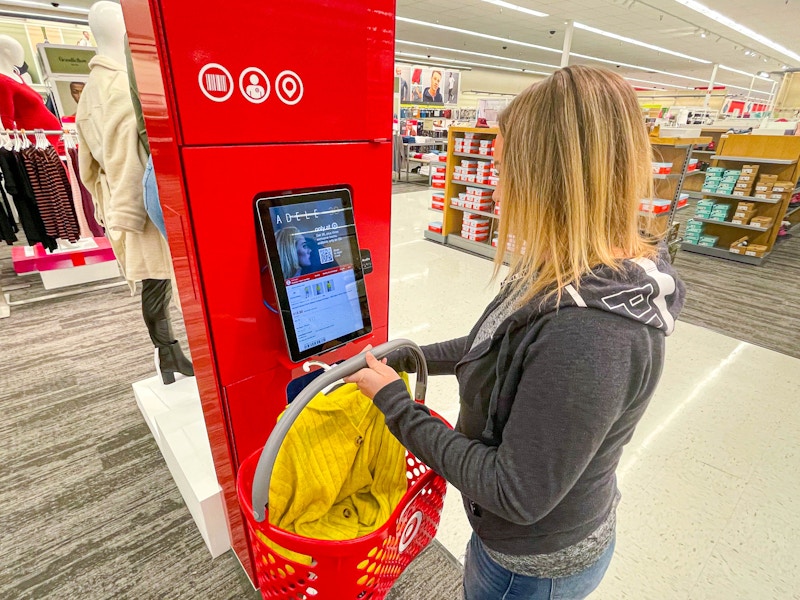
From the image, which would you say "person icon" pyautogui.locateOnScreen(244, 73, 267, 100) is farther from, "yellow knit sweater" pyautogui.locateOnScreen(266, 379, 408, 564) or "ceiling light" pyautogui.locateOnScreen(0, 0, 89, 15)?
"ceiling light" pyautogui.locateOnScreen(0, 0, 89, 15)

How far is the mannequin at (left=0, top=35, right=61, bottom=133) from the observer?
3748mm

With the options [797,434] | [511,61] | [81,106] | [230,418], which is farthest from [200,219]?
[511,61]

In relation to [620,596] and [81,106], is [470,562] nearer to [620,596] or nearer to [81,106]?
[620,596]

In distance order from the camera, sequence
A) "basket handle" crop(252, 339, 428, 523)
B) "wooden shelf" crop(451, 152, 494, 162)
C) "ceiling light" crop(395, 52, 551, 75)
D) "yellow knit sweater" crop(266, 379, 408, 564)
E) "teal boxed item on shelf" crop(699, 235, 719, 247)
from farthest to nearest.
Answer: "ceiling light" crop(395, 52, 551, 75) < "teal boxed item on shelf" crop(699, 235, 719, 247) < "wooden shelf" crop(451, 152, 494, 162) < "yellow knit sweater" crop(266, 379, 408, 564) < "basket handle" crop(252, 339, 428, 523)

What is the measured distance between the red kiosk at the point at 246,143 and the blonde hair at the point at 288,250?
0.25 feet

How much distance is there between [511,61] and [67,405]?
2224cm

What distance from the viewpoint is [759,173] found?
5.51m

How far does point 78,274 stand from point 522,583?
4811mm

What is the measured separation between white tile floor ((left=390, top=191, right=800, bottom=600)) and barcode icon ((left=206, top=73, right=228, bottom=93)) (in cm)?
75

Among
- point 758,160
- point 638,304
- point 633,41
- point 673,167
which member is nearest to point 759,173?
point 758,160

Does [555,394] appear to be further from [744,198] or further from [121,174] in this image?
[744,198]

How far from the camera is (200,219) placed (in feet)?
3.15

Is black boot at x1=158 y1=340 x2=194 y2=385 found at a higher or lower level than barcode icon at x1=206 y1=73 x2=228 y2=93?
lower

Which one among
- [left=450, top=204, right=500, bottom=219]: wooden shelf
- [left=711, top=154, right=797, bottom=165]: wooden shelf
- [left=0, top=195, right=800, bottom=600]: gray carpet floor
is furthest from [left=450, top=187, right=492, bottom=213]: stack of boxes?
[left=711, top=154, right=797, bottom=165]: wooden shelf
